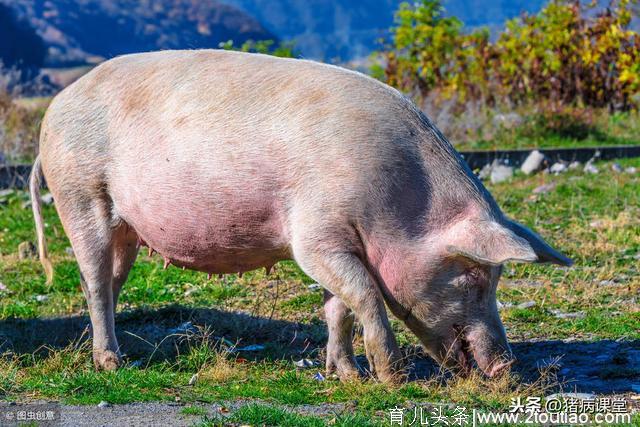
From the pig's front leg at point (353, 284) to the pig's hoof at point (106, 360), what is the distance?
1353 mm

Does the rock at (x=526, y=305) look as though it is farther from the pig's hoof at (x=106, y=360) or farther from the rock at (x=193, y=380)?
the pig's hoof at (x=106, y=360)

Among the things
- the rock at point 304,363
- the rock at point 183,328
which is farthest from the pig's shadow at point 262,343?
the rock at point 304,363

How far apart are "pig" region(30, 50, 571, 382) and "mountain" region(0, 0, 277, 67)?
148542 mm

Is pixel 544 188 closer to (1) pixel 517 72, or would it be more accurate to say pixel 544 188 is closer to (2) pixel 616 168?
(2) pixel 616 168

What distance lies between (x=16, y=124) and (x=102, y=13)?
177646 mm

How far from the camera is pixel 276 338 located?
6547mm

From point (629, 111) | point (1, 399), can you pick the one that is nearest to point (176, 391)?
point (1, 399)

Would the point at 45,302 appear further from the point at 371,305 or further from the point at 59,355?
the point at 371,305

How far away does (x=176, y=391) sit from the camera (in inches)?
203

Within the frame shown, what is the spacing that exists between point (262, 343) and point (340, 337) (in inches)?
39.7

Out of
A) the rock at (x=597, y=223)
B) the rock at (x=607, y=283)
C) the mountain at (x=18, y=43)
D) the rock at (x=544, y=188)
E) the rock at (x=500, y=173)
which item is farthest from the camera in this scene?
the mountain at (x=18, y=43)

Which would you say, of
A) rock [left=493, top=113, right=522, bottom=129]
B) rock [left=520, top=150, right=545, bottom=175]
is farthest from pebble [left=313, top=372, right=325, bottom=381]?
rock [left=493, top=113, right=522, bottom=129]

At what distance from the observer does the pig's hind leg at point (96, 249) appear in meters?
5.88

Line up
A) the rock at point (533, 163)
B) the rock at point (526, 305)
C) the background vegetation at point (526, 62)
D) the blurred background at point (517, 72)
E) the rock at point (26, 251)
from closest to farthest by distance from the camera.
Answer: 1. the rock at point (526, 305)
2. the rock at point (26, 251)
3. the rock at point (533, 163)
4. the blurred background at point (517, 72)
5. the background vegetation at point (526, 62)
